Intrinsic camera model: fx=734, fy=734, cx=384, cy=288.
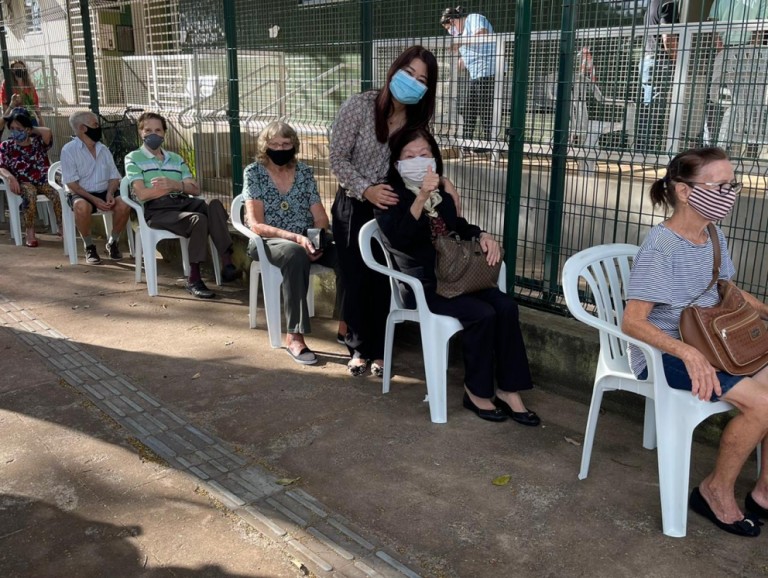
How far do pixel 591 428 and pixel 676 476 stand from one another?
1.53 ft

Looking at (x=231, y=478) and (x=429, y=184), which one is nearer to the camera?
(x=231, y=478)

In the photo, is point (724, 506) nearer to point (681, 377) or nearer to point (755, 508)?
point (755, 508)

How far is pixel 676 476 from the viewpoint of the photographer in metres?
2.78

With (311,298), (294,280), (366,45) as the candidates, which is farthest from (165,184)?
(366,45)

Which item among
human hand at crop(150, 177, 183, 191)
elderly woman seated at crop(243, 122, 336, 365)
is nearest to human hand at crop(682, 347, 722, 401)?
elderly woman seated at crop(243, 122, 336, 365)

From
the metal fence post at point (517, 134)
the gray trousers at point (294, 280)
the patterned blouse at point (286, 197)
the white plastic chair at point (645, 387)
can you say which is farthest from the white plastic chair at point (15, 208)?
the white plastic chair at point (645, 387)

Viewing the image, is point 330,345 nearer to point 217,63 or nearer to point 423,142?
point 423,142

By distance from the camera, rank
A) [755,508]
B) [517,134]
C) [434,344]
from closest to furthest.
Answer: [755,508], [434,344], [517,134]

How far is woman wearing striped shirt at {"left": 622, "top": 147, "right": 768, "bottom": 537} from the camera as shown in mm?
2713

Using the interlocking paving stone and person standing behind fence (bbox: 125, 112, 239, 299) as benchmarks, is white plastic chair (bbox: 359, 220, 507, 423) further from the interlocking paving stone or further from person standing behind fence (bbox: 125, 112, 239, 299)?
person standing behind fence (bbox: 125, 112, 239, 299)

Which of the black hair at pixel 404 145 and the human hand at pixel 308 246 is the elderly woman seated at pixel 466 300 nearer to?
the black hair at pixel 404 145

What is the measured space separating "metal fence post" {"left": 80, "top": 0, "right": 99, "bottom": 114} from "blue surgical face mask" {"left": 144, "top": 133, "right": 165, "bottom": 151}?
8.81ft

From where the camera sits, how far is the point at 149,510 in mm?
2955

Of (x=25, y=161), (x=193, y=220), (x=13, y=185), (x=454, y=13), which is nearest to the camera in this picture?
(x=454, y=13)
